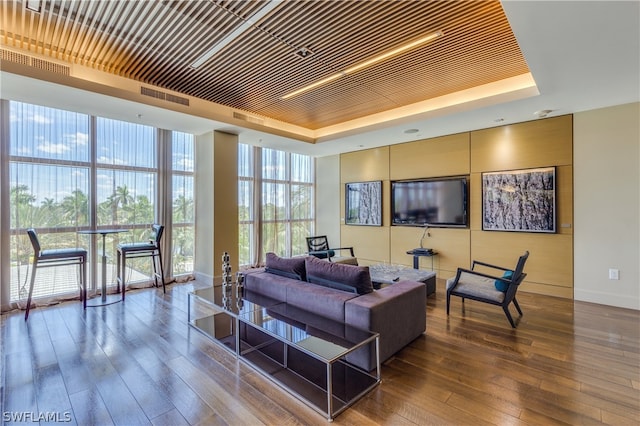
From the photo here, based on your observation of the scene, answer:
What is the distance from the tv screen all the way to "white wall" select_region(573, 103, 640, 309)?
5.23 ft

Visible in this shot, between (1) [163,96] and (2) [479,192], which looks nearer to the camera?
(1) [163,96]

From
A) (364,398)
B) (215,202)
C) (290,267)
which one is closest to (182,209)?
(215,202)

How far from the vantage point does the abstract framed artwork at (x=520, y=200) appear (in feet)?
14.7

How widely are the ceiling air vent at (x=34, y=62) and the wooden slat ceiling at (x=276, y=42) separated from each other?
141mm

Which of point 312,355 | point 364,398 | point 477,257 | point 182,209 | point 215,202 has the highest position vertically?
point 215,202

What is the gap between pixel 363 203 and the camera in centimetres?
688

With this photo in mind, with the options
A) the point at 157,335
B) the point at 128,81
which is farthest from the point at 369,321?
the point at 128,81

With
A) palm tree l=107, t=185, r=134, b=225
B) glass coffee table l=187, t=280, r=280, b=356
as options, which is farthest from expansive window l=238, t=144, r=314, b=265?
glass coffee table l=187, t=280, r=280, b=356

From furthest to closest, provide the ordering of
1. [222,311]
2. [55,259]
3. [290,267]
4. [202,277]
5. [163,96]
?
[202,277]
[163,96]
[55,259]
[222,311]
[290,267]

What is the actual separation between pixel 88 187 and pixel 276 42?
3584 millimetres

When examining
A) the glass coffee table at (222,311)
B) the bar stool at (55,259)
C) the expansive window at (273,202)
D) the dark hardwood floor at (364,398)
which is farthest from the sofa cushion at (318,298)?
the expansive window at (273,202)

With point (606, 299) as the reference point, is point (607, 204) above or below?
above

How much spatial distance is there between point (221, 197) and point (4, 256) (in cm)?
281

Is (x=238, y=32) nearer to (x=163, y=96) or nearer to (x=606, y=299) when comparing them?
(x=163, y=96)
